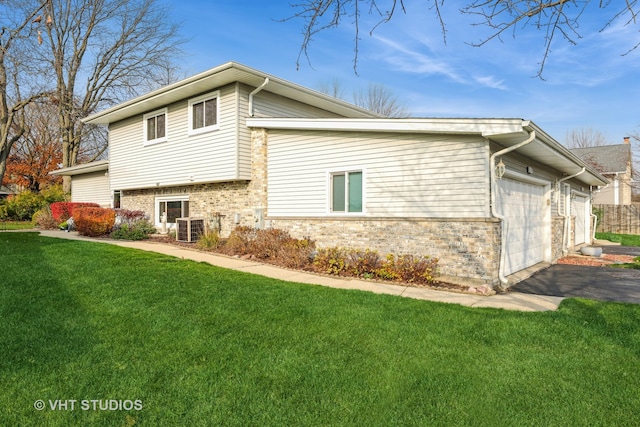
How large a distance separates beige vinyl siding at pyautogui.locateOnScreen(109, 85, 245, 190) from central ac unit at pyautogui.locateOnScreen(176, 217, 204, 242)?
1.31m

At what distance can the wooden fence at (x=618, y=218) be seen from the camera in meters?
23.3

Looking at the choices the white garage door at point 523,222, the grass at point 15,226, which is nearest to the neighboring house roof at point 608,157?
the white garage door at point 523,222

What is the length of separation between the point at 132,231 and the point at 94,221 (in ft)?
4.43

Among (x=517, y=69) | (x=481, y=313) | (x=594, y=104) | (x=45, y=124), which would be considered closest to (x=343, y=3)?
(x=517, y=69)

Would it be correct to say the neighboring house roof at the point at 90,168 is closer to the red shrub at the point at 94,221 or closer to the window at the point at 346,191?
the red shrub at the point at 94,221

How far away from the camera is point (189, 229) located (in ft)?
41.4

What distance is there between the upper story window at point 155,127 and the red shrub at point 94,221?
3.16 m

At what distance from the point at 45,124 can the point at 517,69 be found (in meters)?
36.5

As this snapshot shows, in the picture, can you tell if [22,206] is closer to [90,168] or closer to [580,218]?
[90,168]

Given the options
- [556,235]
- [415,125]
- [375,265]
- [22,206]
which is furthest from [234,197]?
[22,206]

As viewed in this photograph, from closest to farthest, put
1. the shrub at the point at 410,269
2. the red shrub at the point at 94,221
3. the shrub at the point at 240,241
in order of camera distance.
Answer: the shrub at the point at 410,269
the shrub at the point at 240,241
the red shrub at the point at 94,221

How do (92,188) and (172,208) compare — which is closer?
(172,208)

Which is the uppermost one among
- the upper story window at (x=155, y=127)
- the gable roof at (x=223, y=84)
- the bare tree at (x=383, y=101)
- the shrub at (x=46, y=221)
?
the bare tree at (x=383, y=101)

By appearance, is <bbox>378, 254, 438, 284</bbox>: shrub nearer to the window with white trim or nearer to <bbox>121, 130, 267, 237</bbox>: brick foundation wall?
the window with white trim
